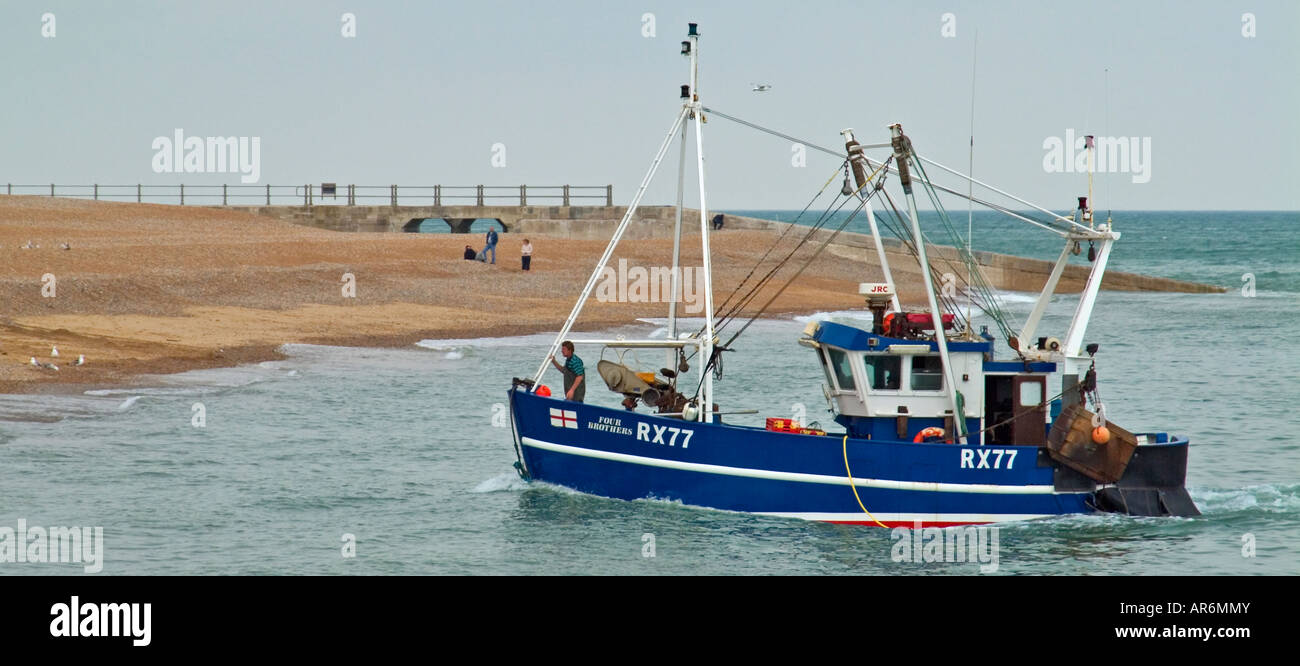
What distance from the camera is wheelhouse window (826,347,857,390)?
21.7 metres

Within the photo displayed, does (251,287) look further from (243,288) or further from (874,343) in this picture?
(874,343)

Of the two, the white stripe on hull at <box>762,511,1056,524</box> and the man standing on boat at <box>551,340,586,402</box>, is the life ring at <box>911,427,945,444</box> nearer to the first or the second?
the white stripe on hull at <box>762,511,1056,524</box>

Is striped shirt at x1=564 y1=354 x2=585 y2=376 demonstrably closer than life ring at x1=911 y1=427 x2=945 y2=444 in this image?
No

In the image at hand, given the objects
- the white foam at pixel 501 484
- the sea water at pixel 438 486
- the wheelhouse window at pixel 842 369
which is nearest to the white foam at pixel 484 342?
the sea water at pixel 438 486

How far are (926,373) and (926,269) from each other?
1.95 meters

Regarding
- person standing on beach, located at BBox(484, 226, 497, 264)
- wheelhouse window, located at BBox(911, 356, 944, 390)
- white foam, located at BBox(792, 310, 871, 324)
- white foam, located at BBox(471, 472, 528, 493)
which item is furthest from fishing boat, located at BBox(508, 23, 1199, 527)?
person standing on beach, located at BBox(484, 226, 497, 264)

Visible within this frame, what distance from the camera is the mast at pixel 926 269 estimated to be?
20266 millimetres

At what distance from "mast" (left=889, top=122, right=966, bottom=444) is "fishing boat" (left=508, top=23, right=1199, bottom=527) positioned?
3cm

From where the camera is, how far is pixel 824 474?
20734mm

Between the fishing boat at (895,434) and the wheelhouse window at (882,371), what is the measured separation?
0.02m

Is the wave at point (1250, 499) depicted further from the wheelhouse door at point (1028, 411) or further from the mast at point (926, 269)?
the mast at point (926, 269)

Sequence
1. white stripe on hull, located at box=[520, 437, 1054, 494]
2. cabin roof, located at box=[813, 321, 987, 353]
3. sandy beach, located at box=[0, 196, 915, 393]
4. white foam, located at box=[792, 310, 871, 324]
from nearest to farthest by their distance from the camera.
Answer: white stripe on hull, located at box=[520, 437, 1054, 494] < cabin roof, located at box=[813, 321, 987, 353] < sandy beach, located at box=[0, 196, 915, 393] < white foam, located at box=[792, 310, 871, 324]

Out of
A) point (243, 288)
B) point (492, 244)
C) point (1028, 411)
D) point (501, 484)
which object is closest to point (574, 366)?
point (501, 484)

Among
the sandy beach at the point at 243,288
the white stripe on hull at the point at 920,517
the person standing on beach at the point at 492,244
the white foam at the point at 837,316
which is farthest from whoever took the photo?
the person standing on beach at the point at 492,244
